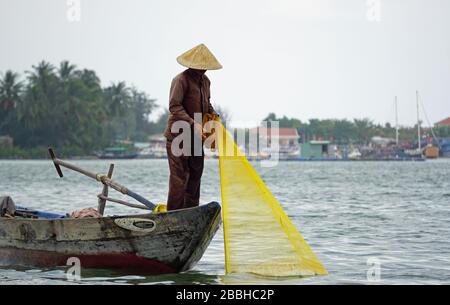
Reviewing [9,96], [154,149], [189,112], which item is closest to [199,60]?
[189,112]

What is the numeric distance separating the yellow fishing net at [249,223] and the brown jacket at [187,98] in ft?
1.00

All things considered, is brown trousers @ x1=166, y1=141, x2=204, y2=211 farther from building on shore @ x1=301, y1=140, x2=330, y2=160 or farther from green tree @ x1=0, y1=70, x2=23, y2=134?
building on shore @ x1=301, y1=140, x2=330, y2=160

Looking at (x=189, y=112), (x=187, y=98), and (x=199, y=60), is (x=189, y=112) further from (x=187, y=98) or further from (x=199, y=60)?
(x=199, y=60)

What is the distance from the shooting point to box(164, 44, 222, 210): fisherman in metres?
8.77

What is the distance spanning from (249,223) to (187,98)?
1392mm

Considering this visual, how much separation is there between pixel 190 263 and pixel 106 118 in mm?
83094

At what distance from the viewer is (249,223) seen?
28.5 feet

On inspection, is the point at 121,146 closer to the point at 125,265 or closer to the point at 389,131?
the point at 389,131

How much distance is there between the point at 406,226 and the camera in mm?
16422

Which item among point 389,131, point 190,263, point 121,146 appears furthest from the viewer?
point 389,131

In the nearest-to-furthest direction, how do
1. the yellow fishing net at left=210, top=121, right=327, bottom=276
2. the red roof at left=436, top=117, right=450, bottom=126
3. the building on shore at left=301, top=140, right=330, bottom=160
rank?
the yellow fishing net at left=210, top=121, right=327, bottom=276
the building on shore at left=301, top=140, right=330, bottom=160
the red roof at left=436, top=117, right=450, bottom=126

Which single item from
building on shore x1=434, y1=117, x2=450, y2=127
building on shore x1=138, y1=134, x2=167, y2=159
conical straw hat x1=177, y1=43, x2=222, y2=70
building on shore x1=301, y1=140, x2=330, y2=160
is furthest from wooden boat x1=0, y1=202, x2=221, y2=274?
building on shore x1=434, y1=117, x2=450, y2=127
